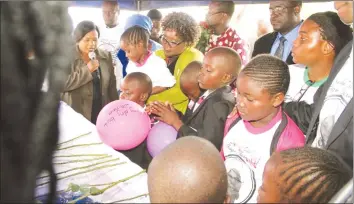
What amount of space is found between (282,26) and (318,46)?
579mm

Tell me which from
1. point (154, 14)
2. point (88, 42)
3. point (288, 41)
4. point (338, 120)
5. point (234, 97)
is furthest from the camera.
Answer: point (154, 14)

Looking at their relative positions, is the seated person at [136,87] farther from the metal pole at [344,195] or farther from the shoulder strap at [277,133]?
the metal pole at [344,195]

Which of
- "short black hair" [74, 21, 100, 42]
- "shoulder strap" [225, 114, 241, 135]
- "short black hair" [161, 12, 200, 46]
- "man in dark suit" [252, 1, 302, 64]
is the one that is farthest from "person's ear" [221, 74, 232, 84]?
"short black hair" [74, 21, 100, 42]

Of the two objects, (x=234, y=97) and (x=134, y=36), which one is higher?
(x=134, y=36)

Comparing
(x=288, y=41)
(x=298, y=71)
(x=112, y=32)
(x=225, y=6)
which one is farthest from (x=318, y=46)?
(x=112, y=32)

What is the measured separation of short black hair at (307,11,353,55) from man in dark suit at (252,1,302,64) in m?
0.43

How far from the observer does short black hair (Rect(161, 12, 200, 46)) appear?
5.78 feet

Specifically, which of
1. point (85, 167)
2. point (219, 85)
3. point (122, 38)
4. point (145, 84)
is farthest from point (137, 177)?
point (122, 38)

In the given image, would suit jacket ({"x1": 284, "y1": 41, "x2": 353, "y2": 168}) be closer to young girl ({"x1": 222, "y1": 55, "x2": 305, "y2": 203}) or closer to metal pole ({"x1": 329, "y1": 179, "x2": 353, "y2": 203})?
young girl ({"x1": 222, "y1": 55, "x2": 305, "y2": 203})

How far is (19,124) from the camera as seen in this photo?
2.48ft

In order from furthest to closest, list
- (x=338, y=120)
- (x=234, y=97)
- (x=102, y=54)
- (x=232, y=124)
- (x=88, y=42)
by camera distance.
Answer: (x=102, y=54)
(x=88, y=42)
(x=234, y=97)
(x=232, y=124)
(x=338, y=120)

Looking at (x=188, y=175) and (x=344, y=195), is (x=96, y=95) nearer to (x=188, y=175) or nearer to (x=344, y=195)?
(x=188, y=175)

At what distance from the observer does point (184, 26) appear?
1778 millimetres

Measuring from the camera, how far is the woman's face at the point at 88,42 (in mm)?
1702
